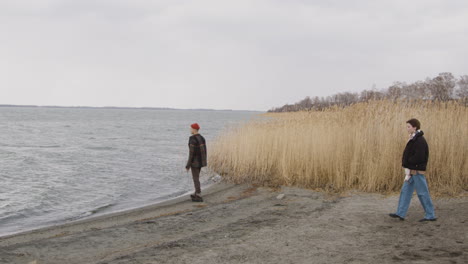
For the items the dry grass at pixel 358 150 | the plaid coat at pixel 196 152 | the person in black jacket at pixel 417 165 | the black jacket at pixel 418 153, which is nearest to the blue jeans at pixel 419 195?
the person in black jacket at pixel 417 165

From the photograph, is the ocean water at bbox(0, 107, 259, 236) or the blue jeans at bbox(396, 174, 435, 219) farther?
the ocean water at bbox(0, 107, 259, 236)

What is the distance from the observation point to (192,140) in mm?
9148

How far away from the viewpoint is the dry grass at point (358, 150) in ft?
28.5

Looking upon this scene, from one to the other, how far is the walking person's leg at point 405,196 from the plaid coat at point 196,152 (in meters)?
4.37

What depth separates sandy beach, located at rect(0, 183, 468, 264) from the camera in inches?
197

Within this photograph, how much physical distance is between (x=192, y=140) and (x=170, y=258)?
4319 mm

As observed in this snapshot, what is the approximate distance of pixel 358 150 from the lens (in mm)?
9258

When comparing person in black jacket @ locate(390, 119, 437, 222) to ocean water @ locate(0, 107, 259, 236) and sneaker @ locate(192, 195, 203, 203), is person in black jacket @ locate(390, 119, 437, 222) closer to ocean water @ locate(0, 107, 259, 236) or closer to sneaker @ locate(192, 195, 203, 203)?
sneaker @ locate(192, 195, 203, 203)

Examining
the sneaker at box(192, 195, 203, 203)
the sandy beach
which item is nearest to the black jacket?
the sandy beach

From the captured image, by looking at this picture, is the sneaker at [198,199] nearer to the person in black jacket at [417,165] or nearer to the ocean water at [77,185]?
the ocean water at [77,185]

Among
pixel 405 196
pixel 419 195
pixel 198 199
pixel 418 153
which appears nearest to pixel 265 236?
pixel 405 196

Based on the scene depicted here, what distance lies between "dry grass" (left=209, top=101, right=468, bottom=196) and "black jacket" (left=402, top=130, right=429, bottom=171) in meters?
2.71

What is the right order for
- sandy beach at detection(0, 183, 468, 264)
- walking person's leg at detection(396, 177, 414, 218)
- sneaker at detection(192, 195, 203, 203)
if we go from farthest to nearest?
sneaker at detection(192, 195, 203, 203), walking person's leg at detection(396, 177, 414, 218), sandy beach at detection(0, 183, 468, 264)

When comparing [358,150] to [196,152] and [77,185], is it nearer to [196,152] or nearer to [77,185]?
[196,152]
